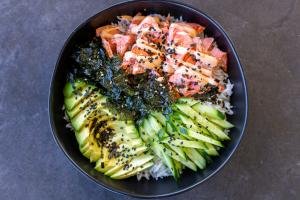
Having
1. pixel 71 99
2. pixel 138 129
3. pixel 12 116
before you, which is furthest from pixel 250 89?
pixel 12 116

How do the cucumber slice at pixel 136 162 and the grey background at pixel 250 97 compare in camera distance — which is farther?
the grey background at pixel 250 97

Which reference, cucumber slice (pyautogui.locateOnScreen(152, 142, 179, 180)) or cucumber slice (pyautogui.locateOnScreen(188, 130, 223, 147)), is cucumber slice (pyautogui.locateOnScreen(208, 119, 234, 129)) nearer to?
cucumber slice (pyautogui.locateOnScreen(188, 130, 223, 147))

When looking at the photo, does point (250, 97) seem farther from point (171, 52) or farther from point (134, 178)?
point (134, 178)

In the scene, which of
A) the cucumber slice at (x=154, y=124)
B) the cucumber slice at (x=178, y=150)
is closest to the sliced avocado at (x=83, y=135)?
the cucumber slice at (x=154, y=124)

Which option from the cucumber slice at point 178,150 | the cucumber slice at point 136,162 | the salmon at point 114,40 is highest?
the salmon at point 114,40

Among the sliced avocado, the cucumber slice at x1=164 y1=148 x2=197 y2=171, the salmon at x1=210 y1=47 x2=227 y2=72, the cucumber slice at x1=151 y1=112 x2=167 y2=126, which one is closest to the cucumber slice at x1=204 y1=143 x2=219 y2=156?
the cucumber slice at x1=164 y1=148 x2=197 y2=171

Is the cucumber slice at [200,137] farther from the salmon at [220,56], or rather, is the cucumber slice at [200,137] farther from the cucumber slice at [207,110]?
the salmon at [220,56]

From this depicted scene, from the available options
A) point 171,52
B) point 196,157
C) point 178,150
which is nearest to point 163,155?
point 178,150
